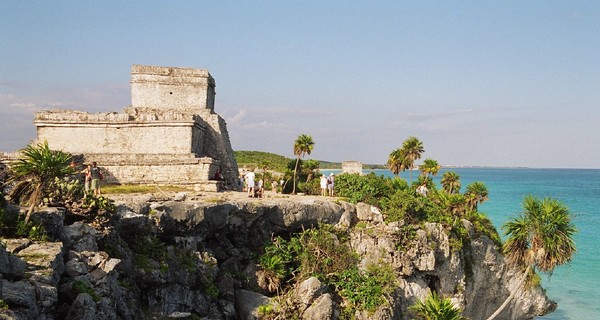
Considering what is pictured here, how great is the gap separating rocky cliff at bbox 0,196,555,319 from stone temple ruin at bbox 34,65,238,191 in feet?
12.5

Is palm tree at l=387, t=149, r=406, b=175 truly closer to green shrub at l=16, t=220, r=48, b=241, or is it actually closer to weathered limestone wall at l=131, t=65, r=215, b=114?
weathered limestone wall at l=131, t=65, r=215, b=114

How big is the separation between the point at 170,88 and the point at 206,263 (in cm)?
1117

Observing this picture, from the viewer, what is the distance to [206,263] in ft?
48.6

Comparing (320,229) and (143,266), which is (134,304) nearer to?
(143,266)

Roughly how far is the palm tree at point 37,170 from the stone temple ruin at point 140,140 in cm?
903

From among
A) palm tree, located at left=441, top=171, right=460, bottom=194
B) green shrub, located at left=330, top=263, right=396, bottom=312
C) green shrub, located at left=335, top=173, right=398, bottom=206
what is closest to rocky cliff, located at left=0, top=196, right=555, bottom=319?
green shrub, located at left=330, top=263, right=396, bottom=312

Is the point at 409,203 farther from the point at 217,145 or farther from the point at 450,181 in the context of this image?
the point at 450,181

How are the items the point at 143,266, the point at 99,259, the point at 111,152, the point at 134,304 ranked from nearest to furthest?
the point at 99,259, the point at 134,304, the point at 143,266, the point at 111,152

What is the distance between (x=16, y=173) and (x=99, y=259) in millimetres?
2763

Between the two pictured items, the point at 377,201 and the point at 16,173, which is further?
the point at 377,201

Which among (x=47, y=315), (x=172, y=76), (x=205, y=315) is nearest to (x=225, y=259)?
(x=205, y=315)

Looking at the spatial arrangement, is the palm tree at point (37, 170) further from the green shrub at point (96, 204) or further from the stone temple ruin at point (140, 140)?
the stone temple ruin at point (140, 140)

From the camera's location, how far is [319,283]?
16203 mm

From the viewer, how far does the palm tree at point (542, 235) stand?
1558 cm
